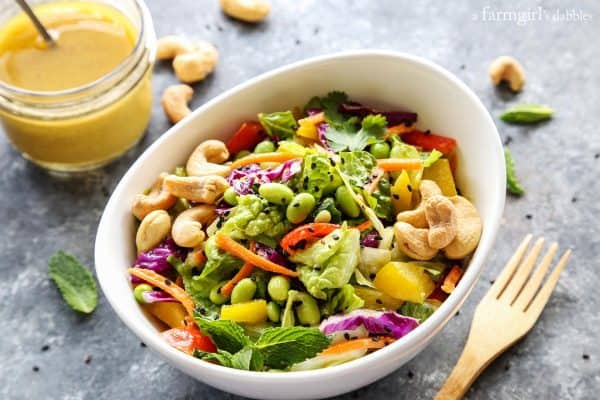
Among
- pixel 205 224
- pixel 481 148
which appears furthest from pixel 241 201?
pixel 481 148

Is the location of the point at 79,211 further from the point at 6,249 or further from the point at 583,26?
the point at 583,26

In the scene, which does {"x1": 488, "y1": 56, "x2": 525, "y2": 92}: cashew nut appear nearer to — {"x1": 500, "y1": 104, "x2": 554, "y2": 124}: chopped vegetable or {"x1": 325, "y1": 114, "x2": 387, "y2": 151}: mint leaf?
{"x1": 500, "y1": 104, "x2": 554, "y2": 124}: chopped vegetable

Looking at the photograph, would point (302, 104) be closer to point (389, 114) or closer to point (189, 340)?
point (389, 114)

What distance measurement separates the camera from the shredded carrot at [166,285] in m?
2.92

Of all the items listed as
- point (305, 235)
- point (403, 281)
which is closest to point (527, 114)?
point (403, 281)

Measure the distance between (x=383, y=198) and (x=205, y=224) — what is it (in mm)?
693

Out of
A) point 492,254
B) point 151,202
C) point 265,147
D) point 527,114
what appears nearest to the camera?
point 151,202

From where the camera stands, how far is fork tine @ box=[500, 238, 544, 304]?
3.37m

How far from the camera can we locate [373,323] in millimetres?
2750

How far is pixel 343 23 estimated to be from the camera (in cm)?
446

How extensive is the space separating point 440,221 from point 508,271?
705mm

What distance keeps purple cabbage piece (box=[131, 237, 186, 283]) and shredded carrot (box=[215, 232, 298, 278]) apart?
24cm

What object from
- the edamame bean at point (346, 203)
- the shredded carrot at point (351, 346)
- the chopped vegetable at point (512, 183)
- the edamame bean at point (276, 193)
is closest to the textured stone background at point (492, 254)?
the chopped vegetable at point (512, 183)

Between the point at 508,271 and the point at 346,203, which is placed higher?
the point at 346,203
